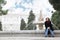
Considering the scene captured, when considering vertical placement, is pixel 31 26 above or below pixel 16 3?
below

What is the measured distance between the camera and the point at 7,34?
11.5 meters

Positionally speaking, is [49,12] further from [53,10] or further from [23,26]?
[23,26]

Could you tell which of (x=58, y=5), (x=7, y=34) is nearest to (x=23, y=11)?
(x=58, y=5)

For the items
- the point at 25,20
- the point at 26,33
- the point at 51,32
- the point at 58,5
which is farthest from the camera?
the point at 25,20

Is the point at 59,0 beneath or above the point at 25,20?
above

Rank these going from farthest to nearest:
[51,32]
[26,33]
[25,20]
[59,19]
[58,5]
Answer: [25,20], [59,19], [58,5], [26,33], [51,32]

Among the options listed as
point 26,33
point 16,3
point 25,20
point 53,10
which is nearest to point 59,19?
point 53,10

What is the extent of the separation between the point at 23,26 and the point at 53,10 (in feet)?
9.36

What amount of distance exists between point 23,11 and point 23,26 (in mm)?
2022

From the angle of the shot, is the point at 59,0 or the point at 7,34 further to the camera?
the point at 59,0

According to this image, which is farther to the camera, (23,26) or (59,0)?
(23,26)

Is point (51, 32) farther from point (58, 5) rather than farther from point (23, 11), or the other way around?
point (23, 11)

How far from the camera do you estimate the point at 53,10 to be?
21.2 metres

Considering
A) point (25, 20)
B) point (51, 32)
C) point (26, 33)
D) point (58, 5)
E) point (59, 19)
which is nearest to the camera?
point (51, 32)
